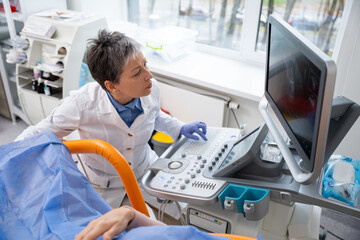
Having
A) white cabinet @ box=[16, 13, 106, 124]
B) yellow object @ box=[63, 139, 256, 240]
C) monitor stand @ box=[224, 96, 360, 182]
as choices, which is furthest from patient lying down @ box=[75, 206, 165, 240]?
white cabinet @ box=[16, 13, 106, 124]

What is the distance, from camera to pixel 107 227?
670 millimetres

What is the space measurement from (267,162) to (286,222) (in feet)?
0.83

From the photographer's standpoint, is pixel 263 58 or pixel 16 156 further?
pixel 263 58

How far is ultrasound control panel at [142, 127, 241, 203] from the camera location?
106cm

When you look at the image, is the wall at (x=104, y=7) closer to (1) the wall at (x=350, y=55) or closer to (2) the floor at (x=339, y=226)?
(1) the wall at (x=350, y=55)

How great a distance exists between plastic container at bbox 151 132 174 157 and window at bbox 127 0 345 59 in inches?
34.8

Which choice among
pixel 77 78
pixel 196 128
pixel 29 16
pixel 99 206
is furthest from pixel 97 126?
pixel 29 16

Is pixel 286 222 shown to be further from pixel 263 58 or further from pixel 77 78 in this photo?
pixel 77 78

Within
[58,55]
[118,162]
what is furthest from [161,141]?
[118,162]

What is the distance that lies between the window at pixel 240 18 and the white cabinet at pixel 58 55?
61cm

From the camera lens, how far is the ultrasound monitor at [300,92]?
2.45 ft

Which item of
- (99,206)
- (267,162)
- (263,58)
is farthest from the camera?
(263,58)

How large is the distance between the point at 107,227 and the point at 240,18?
206 centimetres

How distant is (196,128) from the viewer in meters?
1.40
